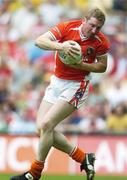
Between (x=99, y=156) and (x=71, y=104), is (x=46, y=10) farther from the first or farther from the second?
(x=71, y=104)

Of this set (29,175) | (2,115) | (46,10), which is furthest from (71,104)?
(46,10)

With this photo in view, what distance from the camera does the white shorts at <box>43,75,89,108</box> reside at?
34.0 ft

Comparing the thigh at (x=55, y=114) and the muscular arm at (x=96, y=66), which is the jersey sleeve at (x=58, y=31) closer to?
the muscular arm at (x=96, y=66)

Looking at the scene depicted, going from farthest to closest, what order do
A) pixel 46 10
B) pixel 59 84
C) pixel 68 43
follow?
pixel 46 10 < pixel 59 84 < pixel 68 43

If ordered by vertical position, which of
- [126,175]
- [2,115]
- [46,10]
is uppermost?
[46,10]

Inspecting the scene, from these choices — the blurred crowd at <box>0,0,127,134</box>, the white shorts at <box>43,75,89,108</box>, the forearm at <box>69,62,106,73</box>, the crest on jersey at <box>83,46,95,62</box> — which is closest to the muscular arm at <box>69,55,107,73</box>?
the forearm at <box>69,62,106,73</box>

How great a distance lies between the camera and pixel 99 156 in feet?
50.6

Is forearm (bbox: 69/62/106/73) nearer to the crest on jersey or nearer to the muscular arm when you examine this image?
the muscular arm

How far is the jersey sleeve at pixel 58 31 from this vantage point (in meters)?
10.1

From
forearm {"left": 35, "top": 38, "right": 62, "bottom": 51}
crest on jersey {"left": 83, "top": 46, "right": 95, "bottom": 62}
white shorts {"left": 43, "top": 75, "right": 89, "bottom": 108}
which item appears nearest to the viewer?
forearm {"left": 35, "top": 38, "right": 62, "bottom": 51}

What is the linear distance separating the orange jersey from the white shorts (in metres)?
0.07

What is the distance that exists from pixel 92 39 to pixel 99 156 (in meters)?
5.49

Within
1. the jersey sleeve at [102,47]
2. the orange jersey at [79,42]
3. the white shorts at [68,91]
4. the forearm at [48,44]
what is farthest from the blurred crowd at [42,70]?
the forearm at [48,44]

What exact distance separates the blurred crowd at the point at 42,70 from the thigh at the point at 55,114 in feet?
16.9
